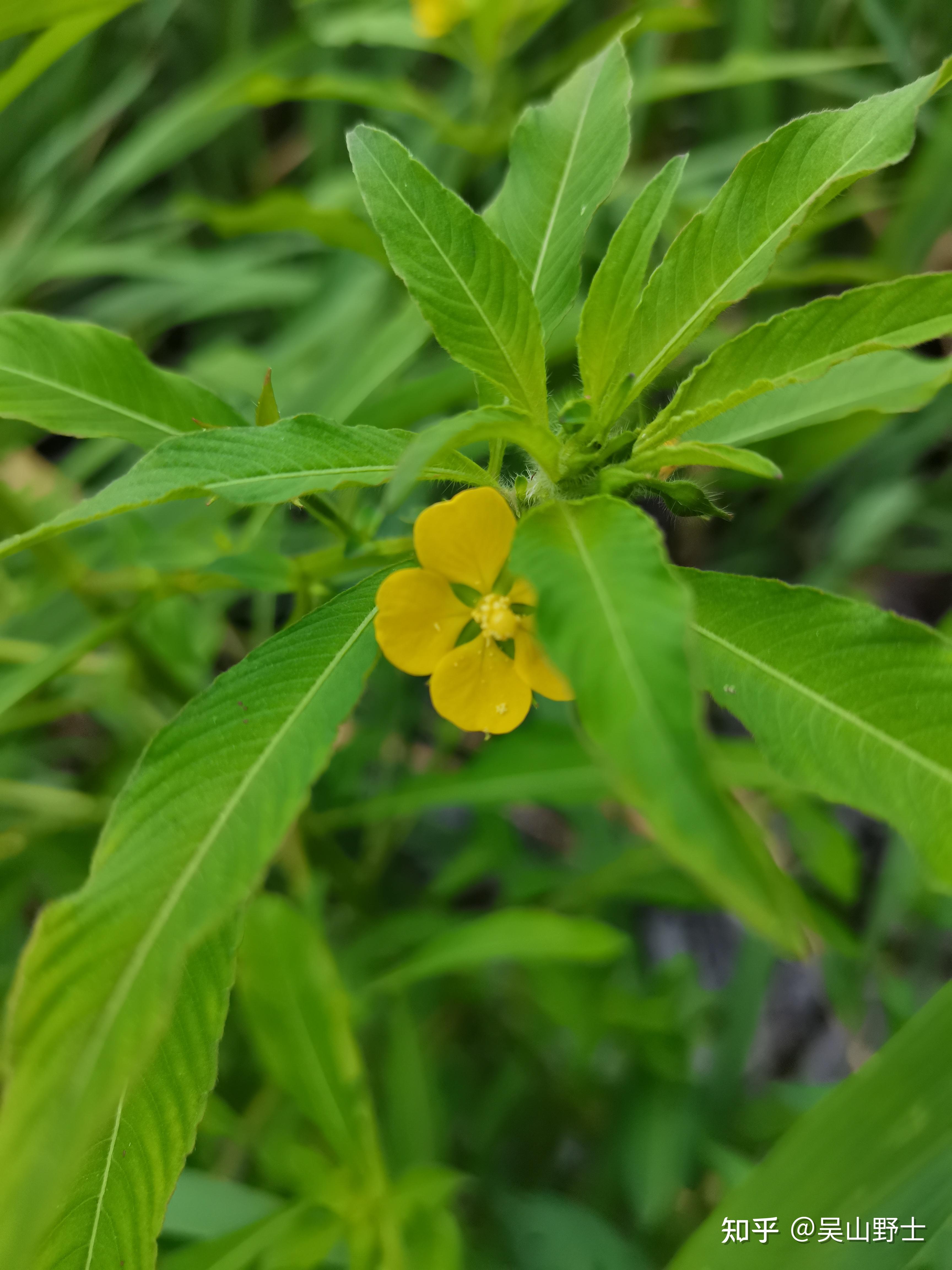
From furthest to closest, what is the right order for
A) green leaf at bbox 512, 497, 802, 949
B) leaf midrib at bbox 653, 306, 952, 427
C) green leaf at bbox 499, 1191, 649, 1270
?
1. green leaf at bbox 499, 1191, 649, 1270
2. leaf midrib at bbox 653, 306, 952, 427
3. green leaf at bbox 512, 497, 802, 949

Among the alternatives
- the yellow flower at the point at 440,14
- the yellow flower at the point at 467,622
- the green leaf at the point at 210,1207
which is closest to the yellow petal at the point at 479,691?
the yellow flower at the point at 467,622

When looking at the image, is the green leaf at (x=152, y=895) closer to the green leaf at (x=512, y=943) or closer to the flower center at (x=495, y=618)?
the flower center at (x=495, y=618)

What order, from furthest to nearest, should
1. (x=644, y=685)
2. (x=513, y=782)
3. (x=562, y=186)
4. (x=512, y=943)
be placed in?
(x=513, y=782)
(x=512, y=943)
(x=562, y=186)
(x=644, y=685)

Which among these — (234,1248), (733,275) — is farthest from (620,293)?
(234,1248)

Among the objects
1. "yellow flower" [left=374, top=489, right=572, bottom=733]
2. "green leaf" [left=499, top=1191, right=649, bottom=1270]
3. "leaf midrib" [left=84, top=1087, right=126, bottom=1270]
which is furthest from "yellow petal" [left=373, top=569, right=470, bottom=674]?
"green leaf" [left=499, top=1191, right=649, bottom=1270]

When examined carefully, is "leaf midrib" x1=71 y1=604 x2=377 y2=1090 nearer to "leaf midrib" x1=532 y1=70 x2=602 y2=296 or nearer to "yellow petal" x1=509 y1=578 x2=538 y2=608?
"yellow petal" x1=509 y1=578 x2=538 y2=608

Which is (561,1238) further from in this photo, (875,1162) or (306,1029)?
(875,1162)

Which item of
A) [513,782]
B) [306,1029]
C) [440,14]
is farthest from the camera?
[440,14]

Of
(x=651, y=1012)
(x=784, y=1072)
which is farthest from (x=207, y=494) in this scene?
(x=784, y=1072)
